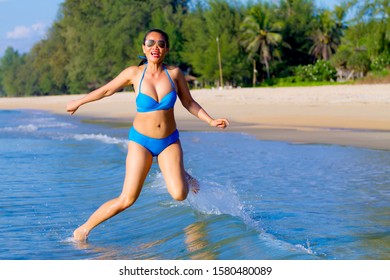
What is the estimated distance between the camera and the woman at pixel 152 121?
5.69m

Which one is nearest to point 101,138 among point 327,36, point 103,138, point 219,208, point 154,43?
point 103,138

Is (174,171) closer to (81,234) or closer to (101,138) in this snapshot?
(81,234)

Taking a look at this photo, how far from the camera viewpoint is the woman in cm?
569

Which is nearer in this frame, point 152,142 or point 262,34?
point 152,142

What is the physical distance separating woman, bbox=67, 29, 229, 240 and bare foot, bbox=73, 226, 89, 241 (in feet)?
1.44

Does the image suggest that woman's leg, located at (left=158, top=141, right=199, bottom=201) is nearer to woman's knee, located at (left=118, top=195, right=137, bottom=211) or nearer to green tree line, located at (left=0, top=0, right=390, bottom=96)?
woman's knee, located at (left=118, top=195, right=137, bottom=211)

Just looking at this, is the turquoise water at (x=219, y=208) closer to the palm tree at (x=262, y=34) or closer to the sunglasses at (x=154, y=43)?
the sunglasses at (x=154, y=43)

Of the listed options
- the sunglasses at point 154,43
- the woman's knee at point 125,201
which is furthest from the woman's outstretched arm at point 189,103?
the woman's knee at point 125,201

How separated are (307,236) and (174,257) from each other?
4.38 feet

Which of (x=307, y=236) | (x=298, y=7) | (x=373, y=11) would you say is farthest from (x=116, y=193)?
(x=298, y=7)

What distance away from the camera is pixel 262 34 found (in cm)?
5659

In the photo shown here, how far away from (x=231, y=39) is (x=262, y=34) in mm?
3591

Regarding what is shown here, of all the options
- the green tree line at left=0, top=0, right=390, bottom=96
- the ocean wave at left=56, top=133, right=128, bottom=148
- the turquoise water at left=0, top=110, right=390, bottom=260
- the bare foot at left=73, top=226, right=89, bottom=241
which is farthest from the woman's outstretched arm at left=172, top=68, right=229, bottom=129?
the green tree line at left=0, top=0, right=390, bottom=96

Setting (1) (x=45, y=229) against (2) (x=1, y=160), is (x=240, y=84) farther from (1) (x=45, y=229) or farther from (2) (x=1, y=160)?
(1) (x=45, y=229)
